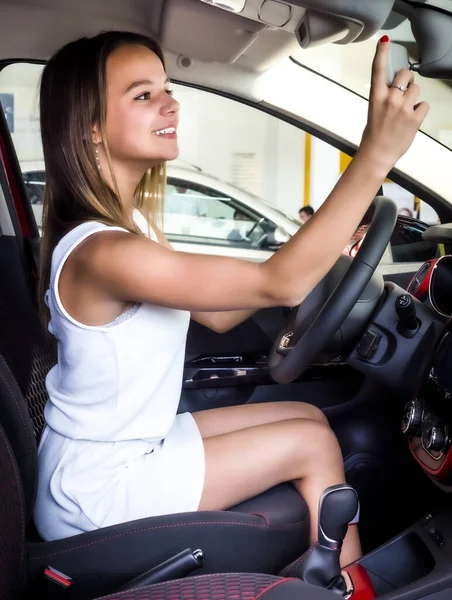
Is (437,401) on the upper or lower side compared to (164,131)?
lower

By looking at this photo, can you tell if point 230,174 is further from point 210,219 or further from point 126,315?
point 126,315

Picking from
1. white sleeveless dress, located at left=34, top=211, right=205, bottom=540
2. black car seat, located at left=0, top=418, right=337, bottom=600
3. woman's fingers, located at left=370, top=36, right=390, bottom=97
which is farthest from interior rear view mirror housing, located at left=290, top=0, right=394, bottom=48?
black car seat, located at left=0, top=418, right=337, bottom=600

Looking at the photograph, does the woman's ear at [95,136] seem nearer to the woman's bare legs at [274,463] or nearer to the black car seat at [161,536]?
the black car seat at [161,536]

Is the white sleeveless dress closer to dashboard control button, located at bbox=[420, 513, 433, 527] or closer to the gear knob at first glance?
the gear knob

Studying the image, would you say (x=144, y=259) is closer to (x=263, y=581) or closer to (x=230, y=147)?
(x=263, y=581)

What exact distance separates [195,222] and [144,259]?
274 centimetres

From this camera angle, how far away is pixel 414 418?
4.55ft

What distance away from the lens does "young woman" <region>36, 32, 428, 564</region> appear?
112cm

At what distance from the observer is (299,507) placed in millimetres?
1360

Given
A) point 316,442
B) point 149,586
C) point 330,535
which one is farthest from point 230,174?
point 149,586

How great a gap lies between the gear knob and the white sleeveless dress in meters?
0.21

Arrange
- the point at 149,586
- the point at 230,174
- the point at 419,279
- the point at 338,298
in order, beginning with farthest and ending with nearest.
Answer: the point at 230,174 → the point at 419,279 → the point at 338,298 → the point at 149,586

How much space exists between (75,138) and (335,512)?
0.75m

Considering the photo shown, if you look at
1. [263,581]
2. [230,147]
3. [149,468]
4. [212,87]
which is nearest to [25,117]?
[212,87]
